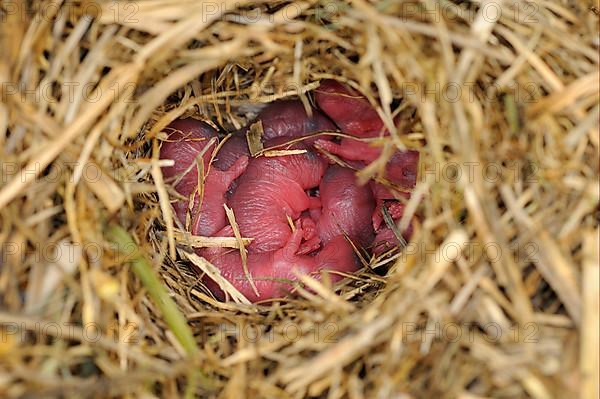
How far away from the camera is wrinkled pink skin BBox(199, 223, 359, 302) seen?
1.50 m

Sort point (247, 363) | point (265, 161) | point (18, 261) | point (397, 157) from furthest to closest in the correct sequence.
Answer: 1. point (265, 161)
2. point (397, 157)
3. point (247, 363)
4. point (18, 261)

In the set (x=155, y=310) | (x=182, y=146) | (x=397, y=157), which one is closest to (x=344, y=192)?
(x=397, y=157)

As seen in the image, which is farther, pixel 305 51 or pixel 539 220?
pixel 305 51

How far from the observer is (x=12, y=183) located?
1.03 meters

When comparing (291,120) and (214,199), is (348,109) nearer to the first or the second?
(291,120)

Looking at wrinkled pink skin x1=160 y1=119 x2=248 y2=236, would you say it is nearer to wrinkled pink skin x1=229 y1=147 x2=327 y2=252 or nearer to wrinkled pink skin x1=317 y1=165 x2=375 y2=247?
wrinkled pink skin x1=229 y1=147 x2=327 y2=252

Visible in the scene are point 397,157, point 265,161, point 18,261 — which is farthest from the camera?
point 265,161

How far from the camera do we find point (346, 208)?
1.58 meters

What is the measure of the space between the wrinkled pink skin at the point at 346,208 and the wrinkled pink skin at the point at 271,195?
6 cm

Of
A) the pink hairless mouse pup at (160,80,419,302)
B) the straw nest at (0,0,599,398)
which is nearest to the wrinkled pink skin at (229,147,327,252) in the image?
the pink hairless mouse pup at (160,80,419,302)

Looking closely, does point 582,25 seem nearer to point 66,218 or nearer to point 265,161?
point 265,161

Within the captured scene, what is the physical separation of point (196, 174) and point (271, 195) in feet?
0.58

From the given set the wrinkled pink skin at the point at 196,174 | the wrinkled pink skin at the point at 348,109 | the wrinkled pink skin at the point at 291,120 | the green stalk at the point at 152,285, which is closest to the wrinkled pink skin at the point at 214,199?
the wrinkled pink skin at the point at 196,174

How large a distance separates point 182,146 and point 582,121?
84 cm
